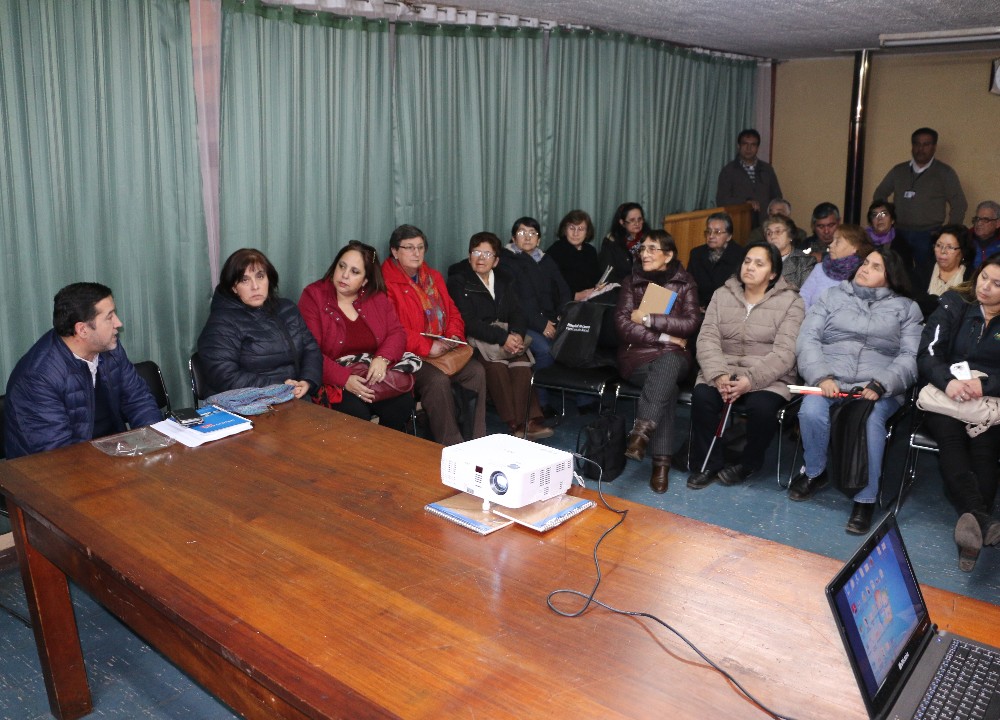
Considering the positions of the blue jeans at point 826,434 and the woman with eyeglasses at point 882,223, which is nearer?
the blue jeans at point 826,434

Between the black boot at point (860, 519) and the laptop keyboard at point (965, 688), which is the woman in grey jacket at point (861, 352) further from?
the laptop keyboard at point (965, 688)

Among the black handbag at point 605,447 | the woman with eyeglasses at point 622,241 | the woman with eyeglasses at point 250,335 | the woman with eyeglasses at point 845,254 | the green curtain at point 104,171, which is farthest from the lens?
the woman with eyeglasses at point 622,241

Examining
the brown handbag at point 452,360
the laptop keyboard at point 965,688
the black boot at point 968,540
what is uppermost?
the laptop keyboard at point 965,688

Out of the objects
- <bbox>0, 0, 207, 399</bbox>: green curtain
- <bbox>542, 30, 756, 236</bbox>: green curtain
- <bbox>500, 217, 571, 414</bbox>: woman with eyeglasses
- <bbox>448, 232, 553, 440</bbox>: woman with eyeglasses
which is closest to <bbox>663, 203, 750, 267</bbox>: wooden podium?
<bbox>542, 30, 756, 236</bbox>: green curtain

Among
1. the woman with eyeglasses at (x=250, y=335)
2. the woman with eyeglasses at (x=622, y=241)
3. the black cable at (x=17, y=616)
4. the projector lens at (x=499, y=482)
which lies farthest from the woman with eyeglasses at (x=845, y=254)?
the black cable at (x=17, y=616)

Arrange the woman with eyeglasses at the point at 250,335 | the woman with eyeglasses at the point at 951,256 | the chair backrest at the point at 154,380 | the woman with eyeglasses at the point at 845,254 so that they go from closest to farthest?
the chair backrest at the point at 154,380, the woman with eyeglasses at the point at 250,335, the woman with eyeglasses at the point at 845,254, the woman with eyeglasses at the point at 951,256

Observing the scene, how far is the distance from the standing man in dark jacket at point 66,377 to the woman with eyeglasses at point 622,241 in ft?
11.7

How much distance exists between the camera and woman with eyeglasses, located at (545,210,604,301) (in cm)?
571

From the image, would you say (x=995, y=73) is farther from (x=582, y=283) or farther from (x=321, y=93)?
(x=321, y=93)

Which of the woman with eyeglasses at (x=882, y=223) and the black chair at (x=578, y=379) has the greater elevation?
the woman with eyeglasses at (x=882, y=223)

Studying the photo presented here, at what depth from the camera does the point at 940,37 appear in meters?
5.76

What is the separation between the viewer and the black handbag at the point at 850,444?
3.89m

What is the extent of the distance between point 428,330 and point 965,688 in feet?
11.4

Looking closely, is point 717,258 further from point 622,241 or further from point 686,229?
point 686,229
